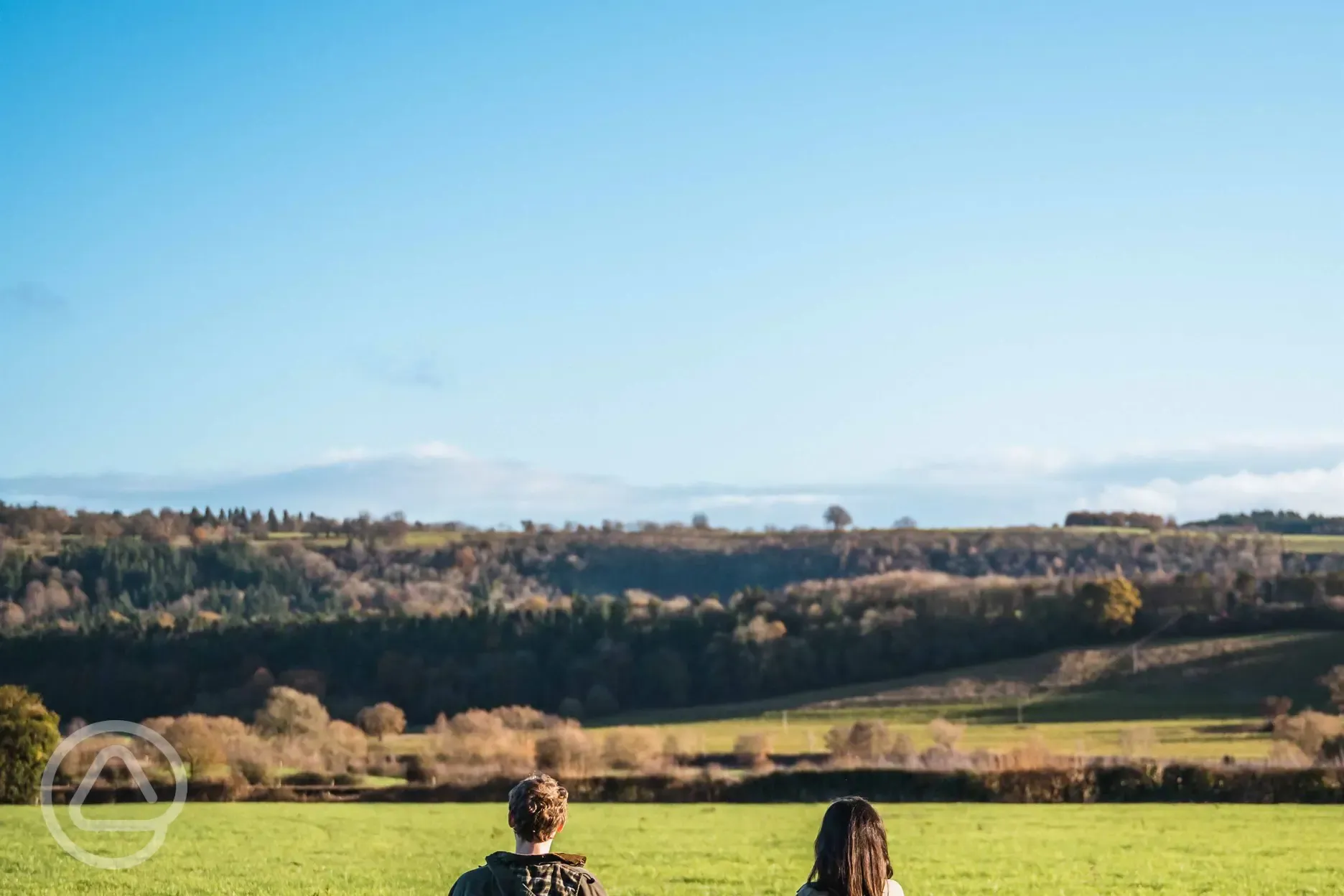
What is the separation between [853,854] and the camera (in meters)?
7.87

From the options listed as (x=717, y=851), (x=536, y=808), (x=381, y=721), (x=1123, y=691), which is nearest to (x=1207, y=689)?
(x=1123, y=691)

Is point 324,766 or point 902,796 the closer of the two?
point 902,796

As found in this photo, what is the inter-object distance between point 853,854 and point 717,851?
2239cm

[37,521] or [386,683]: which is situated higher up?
[37,521]

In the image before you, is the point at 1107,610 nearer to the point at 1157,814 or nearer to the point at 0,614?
the point at 1157,814

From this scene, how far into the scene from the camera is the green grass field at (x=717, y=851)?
2291cm

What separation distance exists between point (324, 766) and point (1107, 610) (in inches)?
2792

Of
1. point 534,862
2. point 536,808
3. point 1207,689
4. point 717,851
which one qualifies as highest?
point 536,808

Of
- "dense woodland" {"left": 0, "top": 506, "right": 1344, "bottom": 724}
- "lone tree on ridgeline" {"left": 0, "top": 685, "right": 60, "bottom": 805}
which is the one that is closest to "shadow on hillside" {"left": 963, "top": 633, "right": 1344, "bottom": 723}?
"dense woodland" {"left": 0, "top": 506, "right": 1344, "bottom": 724}

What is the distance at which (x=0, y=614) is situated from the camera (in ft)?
489

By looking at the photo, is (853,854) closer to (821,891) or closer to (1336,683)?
(821,891)

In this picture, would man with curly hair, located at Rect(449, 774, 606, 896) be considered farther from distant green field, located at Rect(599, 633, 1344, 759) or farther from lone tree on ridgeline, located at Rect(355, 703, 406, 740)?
lone tree on ridgeline, located at Rect(355, 703, 406, 740)

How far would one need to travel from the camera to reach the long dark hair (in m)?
7.88

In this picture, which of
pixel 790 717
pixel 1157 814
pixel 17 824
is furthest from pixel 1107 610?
pixel 17 824
